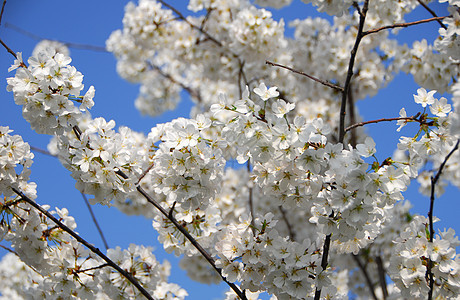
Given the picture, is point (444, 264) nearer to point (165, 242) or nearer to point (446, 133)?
point (446, 133)

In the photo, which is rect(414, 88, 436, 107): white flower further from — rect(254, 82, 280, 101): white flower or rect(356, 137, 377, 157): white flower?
rect(254, 82, 280, 101): white flower

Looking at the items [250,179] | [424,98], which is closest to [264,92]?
[250,179]

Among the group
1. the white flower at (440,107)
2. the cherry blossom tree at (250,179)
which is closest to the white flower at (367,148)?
the cherry blossom tree at (250,179)

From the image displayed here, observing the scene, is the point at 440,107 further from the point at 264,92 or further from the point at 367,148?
the point at 264,92

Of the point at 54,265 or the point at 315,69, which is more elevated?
the point at 315,69

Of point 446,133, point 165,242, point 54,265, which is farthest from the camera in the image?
point 165,242

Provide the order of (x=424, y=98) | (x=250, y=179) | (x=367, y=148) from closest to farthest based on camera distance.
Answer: (x=367, y=148), (x=424, y=98), (x=250, y=179)

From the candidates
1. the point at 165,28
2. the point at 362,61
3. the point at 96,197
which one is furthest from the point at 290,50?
the point at 96,197

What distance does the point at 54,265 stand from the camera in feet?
8.64

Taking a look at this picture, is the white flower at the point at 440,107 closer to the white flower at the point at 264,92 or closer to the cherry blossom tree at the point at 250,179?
the cherry blossom tree at the point at 250,179

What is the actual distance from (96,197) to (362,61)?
4.26m

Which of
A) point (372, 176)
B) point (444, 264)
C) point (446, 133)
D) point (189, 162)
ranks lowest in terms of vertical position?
point (444, 264)

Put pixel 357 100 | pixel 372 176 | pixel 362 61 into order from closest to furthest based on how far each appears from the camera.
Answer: pixel 372 176 < pixel 362 61 < pixel 357 100

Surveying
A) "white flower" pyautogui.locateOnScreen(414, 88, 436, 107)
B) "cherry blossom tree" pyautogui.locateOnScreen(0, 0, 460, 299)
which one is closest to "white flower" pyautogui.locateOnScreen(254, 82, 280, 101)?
"cherry blossom tree" pyautogui.locateOnScreen(0, 0, 460, 299)
